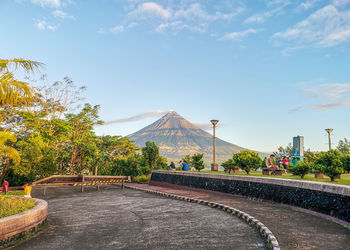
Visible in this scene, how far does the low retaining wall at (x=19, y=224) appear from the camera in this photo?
261 inches

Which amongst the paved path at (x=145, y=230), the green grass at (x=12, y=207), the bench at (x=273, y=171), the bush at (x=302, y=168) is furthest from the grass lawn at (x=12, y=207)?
the bench at (x=273, y=171)

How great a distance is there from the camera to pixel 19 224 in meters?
7.18

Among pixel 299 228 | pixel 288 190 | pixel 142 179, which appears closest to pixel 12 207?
pixel 299 228

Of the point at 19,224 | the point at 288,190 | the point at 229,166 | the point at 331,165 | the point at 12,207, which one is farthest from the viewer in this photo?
the point at 229,166

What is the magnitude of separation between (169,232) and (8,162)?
21.7 m

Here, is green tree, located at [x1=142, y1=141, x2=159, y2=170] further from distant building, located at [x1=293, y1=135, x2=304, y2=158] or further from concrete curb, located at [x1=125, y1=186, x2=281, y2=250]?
distant building, located at [x1=293, y1=135, x2=304, y2=158]

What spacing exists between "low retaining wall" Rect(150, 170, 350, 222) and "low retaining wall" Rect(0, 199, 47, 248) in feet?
29.4

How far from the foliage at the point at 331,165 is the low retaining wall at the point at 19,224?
40.2 ft

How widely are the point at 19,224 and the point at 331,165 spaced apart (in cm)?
1302

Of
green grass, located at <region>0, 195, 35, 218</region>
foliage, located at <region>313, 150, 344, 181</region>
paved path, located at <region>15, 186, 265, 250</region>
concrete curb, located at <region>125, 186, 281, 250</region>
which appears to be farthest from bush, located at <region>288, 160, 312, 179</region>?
green grass, located at <region>0, 195, 35, 218</region>

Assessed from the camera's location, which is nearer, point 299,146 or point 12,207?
point 12,207

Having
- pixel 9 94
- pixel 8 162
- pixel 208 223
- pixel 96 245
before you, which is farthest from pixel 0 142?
pixel 8 162

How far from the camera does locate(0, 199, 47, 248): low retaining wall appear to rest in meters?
6.63

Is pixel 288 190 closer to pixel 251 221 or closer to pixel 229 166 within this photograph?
pixel 251 221
